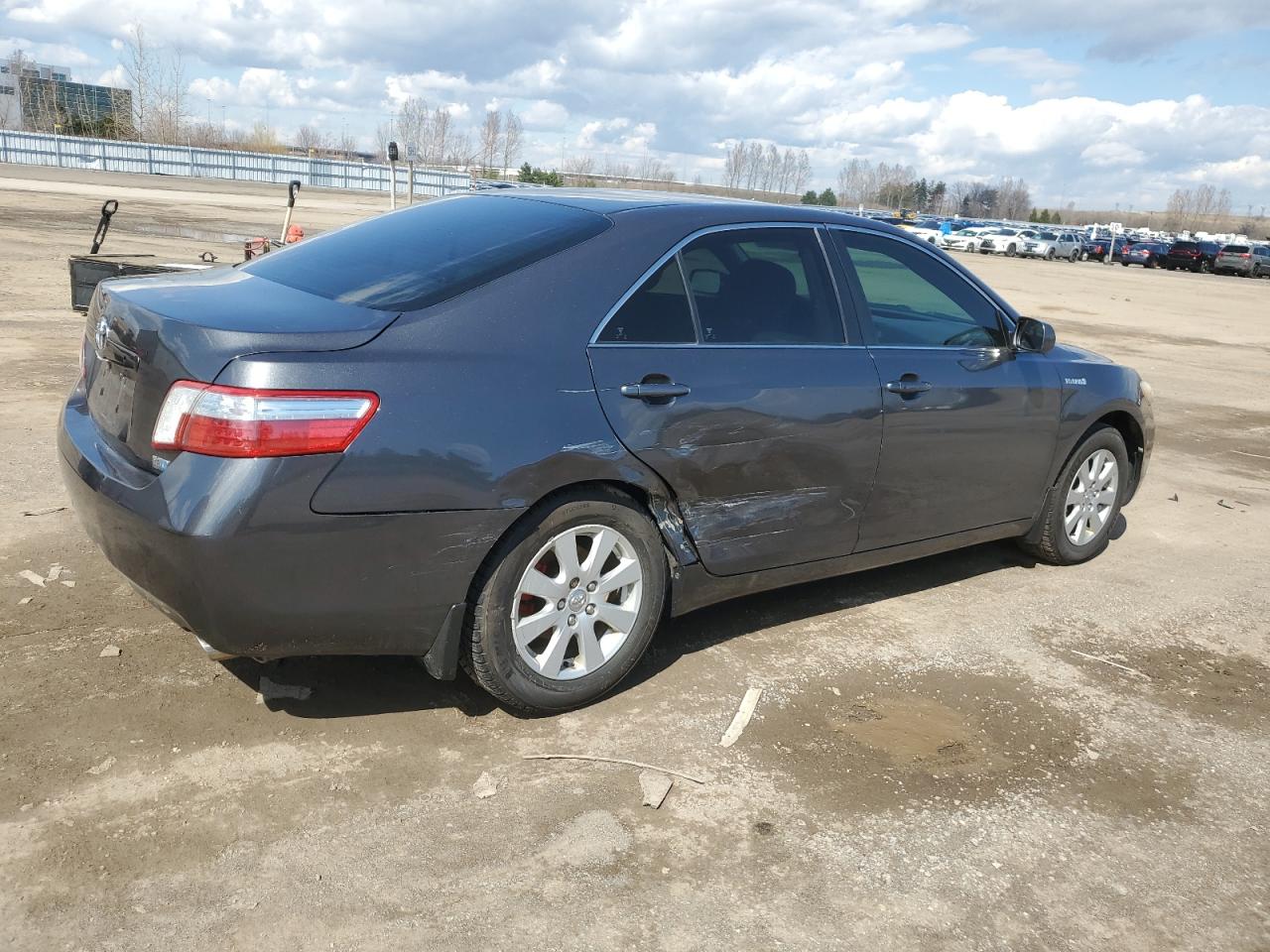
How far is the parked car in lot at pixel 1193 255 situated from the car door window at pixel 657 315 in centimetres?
5931

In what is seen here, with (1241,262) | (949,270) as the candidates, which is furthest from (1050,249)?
(949,270)

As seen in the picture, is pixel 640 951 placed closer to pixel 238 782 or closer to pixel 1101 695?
pixel 238 782

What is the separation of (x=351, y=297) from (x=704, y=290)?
123cm

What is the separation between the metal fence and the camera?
57031mm

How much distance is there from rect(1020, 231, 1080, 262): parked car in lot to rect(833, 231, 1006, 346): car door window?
56.9 m

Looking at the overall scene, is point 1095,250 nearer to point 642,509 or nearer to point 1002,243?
point 1002,243

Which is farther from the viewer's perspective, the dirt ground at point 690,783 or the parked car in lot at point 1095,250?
the parked car in lot at point 1095,250

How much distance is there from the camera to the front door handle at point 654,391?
3572 mm

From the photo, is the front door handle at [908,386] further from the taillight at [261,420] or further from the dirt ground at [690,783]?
the taillight at [261,420]

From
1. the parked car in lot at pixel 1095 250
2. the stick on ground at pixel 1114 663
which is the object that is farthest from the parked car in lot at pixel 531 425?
the parked car in lot at pixel 1095 250

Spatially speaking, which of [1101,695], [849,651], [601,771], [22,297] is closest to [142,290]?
[601,771]


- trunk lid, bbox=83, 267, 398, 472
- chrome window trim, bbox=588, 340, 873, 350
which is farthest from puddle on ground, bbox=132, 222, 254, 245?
chrome window trim, bbox=588, 340, 873, 350

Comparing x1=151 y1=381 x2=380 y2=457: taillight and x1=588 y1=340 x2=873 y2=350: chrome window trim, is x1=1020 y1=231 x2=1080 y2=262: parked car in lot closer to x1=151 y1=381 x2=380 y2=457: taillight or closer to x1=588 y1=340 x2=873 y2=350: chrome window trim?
x1=588 y1=340 x2=873 y2=350: chrome window trim

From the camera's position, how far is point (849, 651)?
4.42m
